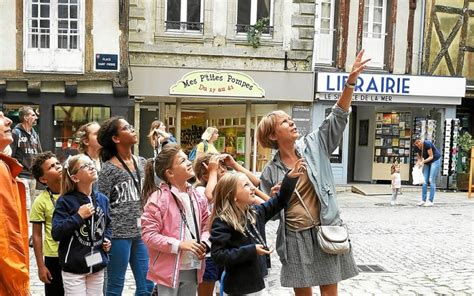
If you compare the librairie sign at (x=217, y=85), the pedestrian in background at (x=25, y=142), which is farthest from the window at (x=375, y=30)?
the pedestrian in background at (x=25, y=142)

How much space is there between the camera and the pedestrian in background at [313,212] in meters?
3.71

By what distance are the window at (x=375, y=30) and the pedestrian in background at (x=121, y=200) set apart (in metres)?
13.8

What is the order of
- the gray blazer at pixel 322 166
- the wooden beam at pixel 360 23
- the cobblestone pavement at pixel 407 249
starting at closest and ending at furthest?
the gray blazer at pixel 322 166, the cobblestone pavement at pixel 407 249, the wooden beam at pixel 360 23

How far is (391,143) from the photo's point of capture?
1791cm

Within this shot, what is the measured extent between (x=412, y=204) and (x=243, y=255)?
1138 centimetres

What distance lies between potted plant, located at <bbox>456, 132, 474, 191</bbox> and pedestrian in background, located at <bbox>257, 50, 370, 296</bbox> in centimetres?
1442

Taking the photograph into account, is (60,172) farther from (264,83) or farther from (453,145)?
(453,145)

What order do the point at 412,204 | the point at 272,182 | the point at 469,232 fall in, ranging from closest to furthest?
the point at 272,182
the point at 469,232
the point at 412,204

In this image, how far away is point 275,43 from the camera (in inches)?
635

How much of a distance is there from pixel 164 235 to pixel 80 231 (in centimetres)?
63

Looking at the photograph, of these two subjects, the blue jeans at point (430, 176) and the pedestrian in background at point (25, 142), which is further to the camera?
the blue jeans at point (430, 176)

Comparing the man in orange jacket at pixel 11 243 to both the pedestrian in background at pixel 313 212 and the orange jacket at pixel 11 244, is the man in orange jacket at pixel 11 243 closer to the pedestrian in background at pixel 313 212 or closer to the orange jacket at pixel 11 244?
the orange jacket at pixel 11 244

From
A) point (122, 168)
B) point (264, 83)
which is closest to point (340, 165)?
point (264, 83)

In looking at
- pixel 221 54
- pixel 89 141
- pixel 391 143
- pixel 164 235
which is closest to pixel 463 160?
pixel 391 143
